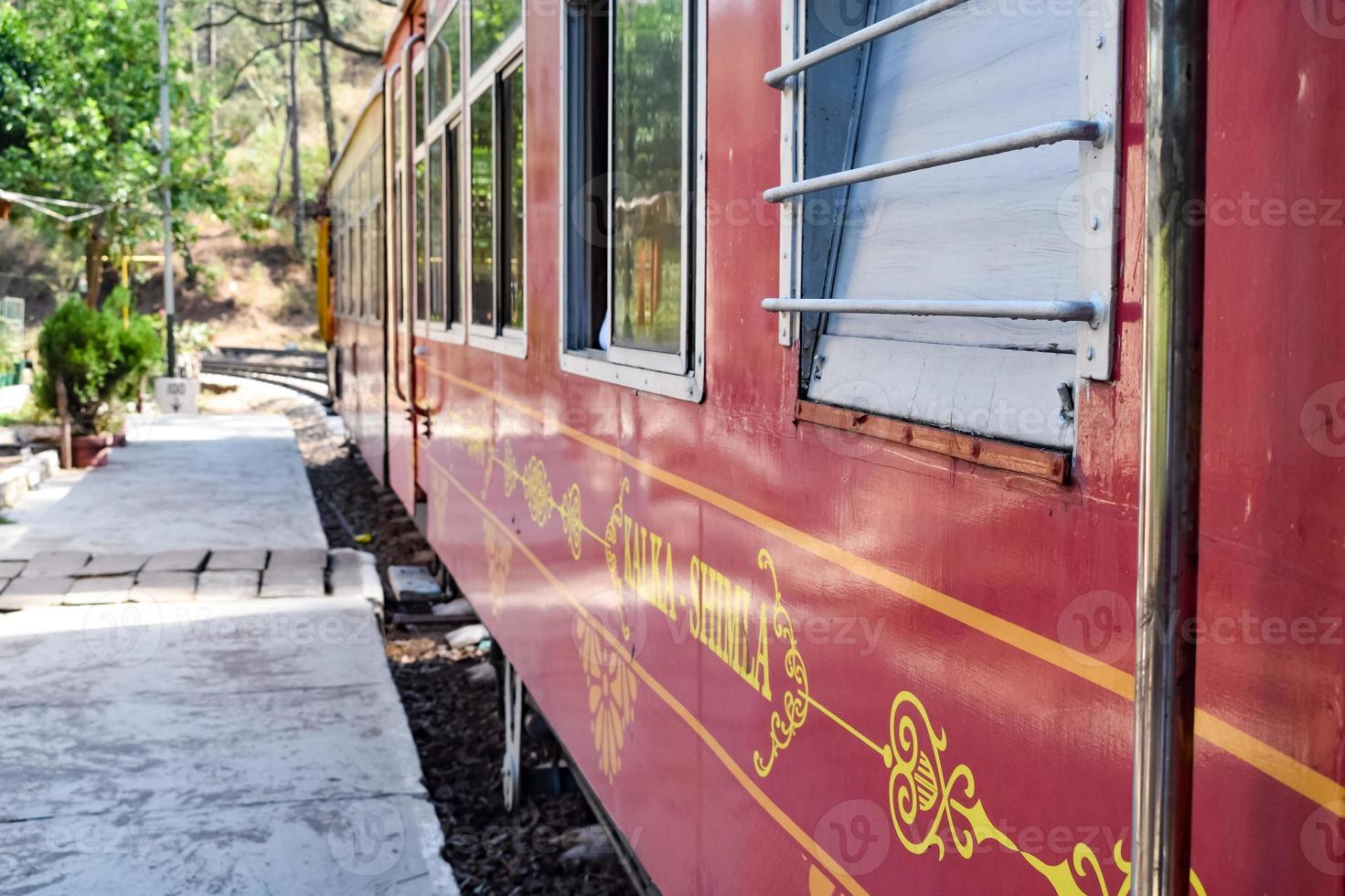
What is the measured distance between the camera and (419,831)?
415 centimetres

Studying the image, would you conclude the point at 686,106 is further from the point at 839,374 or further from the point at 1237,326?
the point at 1237,326

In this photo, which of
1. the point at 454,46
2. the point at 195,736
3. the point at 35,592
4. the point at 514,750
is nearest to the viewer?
A: the point at 514,750

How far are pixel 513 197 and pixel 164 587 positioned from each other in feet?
13.5

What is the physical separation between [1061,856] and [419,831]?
3.12m

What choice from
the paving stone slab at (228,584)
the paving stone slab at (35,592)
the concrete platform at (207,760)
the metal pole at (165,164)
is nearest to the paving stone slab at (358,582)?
the paving stone slab at (228,584)

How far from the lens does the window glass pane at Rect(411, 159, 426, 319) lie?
21.7ft

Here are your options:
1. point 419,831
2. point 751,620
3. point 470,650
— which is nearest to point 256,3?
point 470,650

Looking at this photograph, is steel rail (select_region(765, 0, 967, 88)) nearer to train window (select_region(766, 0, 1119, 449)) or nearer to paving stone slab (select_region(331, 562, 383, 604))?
train window (select_region(766, 0, 1119, 449))

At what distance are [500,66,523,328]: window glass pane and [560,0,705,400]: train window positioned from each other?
2.38 feet

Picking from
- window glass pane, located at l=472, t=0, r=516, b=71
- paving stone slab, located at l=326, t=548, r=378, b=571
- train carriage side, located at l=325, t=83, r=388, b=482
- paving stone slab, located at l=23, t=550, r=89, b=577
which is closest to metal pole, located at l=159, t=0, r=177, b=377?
train carriage side, located at l=325, t=83, r=388, b=482

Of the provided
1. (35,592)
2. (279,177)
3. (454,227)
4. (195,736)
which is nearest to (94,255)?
(35,592)

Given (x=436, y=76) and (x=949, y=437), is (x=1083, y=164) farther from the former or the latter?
(x=436, y=76)

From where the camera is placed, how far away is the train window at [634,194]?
2467 mm

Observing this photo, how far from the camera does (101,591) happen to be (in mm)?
7301
